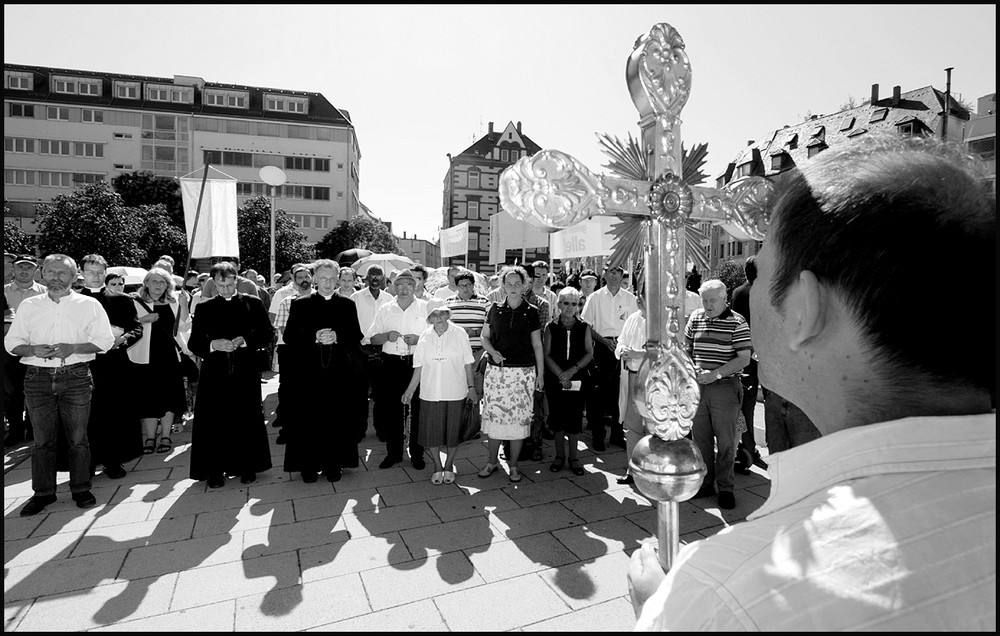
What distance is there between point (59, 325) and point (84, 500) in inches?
60.1

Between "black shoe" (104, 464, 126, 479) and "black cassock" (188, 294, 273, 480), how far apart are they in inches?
39.5

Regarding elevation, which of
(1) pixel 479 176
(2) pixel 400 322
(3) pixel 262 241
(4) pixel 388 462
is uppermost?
(1) pixel 479 176

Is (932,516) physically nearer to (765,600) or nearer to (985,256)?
(765,600)

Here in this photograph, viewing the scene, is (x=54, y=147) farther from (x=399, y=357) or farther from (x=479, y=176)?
(x=399, y=357)

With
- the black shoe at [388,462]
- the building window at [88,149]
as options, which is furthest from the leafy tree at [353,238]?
the black shoe at [388,462]

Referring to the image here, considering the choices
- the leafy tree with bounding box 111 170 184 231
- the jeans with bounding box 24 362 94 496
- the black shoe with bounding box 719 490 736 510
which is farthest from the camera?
the leafy tree with bounding box 111 170 184 231

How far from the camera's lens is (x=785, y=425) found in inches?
192

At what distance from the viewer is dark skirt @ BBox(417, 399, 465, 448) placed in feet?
17.8

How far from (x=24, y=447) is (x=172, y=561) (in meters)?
4.41

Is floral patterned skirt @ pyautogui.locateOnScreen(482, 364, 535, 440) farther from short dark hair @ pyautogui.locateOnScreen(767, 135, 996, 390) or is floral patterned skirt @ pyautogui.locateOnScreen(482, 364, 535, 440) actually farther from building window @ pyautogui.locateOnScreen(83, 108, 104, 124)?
building window @ pyautogui.locateOnScreen(83, 108, 104, 124)

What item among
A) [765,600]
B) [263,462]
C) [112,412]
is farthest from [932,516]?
[112,412]

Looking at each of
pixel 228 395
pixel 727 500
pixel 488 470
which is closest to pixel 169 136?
pixel 228 395

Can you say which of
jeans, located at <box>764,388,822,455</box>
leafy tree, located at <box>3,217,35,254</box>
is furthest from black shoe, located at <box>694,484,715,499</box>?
leafy tree, located at <box>3,217,35,254</box>

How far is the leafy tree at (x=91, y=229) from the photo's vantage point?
25188 mm
